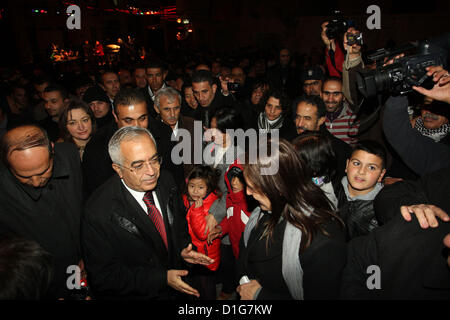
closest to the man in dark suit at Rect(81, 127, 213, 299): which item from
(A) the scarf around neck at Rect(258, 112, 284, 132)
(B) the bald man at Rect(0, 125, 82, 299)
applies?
(B) the bald man at Rect(0, 125, 82, 299)

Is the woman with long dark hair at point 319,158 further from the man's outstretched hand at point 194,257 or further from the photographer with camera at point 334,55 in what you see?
the photographer with camera at point 334,55

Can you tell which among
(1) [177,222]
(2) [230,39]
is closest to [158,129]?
(1) [177,222]

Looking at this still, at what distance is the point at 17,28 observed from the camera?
11672 mm

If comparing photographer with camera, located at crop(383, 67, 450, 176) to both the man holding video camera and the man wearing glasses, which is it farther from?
the man wearing glasses

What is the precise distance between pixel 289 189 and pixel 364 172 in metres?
1.05

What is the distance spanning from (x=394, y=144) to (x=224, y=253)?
204cm

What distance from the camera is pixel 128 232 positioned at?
1.81 metres

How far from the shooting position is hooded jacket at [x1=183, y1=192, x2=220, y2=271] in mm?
2730

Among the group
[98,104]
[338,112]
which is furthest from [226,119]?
[98,104]

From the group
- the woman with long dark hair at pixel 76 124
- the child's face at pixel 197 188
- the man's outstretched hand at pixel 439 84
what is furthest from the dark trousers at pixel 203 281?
the man's outstretched hand at pixel 439 84

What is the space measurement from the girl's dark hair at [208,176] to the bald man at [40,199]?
1079 millimetres

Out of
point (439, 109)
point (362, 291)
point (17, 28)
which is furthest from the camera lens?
point (17, 28)

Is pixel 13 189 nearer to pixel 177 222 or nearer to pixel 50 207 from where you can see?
pixel 50 207

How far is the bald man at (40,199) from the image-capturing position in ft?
5.90
